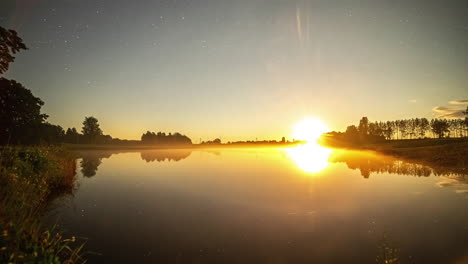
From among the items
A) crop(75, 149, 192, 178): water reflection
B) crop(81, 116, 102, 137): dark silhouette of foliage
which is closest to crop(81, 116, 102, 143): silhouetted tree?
crop(81, 116, 102, 137): dark silhouette of foliage

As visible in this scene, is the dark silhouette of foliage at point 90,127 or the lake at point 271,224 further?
the dark silhouette of foliage at point 90,127

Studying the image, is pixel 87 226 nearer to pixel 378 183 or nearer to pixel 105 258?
pixel 105 258

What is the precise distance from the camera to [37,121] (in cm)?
3788

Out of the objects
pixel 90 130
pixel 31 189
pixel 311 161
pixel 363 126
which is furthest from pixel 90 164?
pixel 363 126

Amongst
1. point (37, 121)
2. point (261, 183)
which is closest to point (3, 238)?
point (261, 183)

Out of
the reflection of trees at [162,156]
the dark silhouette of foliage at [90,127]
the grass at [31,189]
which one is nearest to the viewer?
the grass at [31,189]

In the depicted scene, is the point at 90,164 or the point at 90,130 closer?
the point at 90,164

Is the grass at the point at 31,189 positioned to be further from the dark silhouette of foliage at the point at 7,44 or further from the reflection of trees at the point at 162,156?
the reflection of trees at the point at 162,156

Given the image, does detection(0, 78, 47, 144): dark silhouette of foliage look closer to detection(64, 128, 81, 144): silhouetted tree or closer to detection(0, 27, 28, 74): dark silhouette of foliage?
detection(0, 27, 28, 74): dark silhouette of foliage

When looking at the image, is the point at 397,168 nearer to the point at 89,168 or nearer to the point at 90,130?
the point at 89,168

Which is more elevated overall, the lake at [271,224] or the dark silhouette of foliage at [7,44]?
the dark silhouette of foliage at [7,44]

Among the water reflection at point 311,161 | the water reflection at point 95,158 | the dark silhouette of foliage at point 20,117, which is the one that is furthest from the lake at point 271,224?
the dark silhouette of foliage at point 20,117

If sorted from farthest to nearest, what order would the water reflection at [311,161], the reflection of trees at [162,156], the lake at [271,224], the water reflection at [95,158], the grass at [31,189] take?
the reflection of trees at [162,156] < the water reflection at [311,161] < the water reflection at [95,158] < the lake at [271,224] < the grass at [31,189]

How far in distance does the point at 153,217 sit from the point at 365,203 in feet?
42.8
